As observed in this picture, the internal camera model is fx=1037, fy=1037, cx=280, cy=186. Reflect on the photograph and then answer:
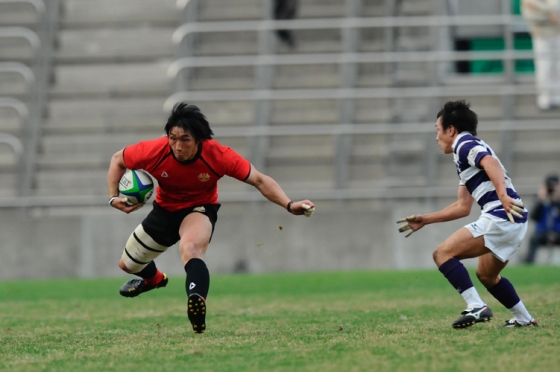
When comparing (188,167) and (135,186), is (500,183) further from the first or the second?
(135,186)

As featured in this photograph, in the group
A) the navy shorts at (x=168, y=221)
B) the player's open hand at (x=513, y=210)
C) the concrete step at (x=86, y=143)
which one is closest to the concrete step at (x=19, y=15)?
the concrete step at (x=86, y=143)

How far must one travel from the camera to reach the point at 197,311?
769 cm

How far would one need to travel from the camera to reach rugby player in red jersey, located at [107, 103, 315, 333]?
813cm

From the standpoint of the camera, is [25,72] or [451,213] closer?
[451,213]

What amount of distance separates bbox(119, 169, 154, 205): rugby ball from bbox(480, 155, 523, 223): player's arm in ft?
9.45

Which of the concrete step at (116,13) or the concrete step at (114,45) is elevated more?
the concrete step at (116,13)

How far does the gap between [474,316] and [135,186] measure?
120 inches

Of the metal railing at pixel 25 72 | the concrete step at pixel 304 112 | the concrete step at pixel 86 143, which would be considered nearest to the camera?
the metal railing at pixel 25 72

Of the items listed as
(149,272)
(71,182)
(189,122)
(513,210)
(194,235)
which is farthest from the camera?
(71,182)

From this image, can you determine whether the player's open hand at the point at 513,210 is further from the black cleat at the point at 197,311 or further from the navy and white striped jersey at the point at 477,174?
the black cleat at the point at 197,311

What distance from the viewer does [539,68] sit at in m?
18.5

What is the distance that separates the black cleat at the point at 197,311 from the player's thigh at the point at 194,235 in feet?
1.92


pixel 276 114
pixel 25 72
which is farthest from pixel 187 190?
pixel 25 72

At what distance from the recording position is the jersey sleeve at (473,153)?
299 inches
